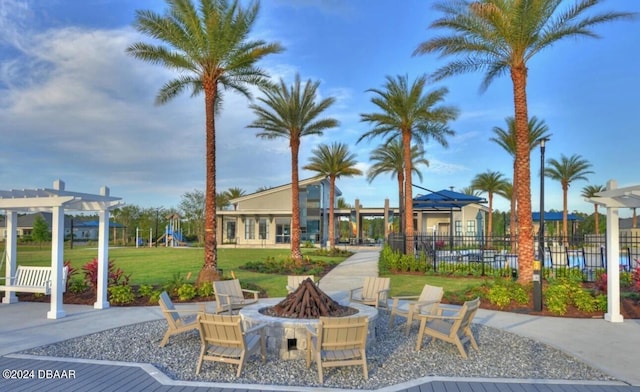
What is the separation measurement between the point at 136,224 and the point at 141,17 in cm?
4859

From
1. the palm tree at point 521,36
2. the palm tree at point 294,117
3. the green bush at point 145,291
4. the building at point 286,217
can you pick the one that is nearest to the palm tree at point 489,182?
the building at point 286,217

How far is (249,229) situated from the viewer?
45969mm

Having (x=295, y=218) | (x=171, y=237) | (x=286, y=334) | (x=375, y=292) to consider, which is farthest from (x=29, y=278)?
(x=171, y=237)

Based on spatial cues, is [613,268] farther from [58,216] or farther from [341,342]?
[58,216]

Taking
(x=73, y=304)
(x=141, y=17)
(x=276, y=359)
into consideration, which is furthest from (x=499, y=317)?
(x=141, y=17)

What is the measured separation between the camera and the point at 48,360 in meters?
6.30

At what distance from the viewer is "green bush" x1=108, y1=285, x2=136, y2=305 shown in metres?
11.0

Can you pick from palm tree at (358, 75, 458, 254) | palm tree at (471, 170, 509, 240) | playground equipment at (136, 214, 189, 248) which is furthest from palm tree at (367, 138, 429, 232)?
playground equipment at (136, 214, 189, 248)

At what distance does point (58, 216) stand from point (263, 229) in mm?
35866

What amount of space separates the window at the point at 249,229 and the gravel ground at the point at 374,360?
37680 mm

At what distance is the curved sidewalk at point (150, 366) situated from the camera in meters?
5.30

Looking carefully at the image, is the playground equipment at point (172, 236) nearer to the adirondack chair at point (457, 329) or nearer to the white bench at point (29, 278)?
the white bench at point (29, 278)

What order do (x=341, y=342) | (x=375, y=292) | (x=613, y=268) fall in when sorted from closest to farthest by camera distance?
(x=341, y=342), (x=613, y=268), (x=375, y=292)

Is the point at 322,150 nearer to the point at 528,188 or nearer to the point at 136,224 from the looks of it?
the point at 528,188
